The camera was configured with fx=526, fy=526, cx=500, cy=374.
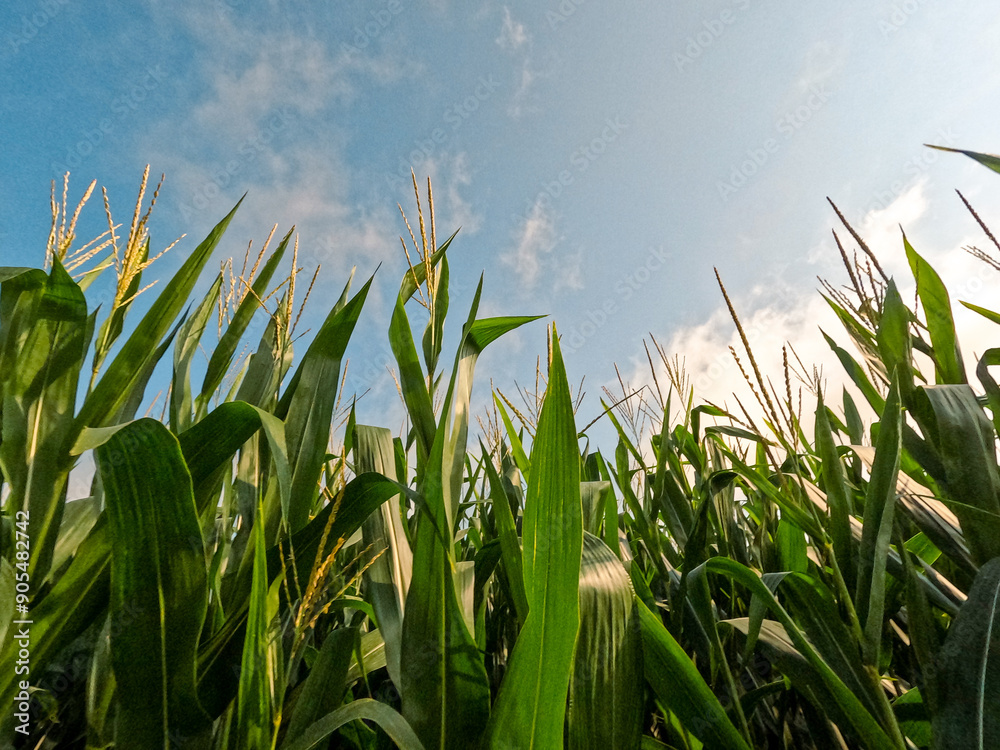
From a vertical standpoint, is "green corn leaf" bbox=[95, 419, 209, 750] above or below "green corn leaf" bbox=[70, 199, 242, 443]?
below

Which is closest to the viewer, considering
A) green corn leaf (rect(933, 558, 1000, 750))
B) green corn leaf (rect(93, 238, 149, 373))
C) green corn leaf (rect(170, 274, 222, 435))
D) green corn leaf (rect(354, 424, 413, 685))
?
green corn leaf (rect(933, 558, 1000, 750))

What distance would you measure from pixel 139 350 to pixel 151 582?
45 cm

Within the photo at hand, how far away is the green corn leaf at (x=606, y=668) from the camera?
2.72 feet

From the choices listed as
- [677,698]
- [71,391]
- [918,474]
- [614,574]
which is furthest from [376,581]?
[918,474]

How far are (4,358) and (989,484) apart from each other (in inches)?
69.8

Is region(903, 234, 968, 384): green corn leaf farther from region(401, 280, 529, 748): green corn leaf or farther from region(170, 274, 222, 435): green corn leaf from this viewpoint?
region(170, 274, 222, 435): green corn leaf

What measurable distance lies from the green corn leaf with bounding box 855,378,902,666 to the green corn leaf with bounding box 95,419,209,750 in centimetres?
98

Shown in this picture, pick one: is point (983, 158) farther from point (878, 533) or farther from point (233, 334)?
point (233, 334)

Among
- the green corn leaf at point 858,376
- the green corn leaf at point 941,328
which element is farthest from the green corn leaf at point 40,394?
the green corn leaf at point 858,376

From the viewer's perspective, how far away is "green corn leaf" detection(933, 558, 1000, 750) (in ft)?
2.30

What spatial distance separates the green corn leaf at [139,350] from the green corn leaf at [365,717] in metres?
0.64

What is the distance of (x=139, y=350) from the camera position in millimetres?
963

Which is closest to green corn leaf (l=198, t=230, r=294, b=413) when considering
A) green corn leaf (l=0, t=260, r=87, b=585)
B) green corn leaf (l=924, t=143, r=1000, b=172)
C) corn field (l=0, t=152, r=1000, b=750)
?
corn field (l=0, t=152, r=1000, b=750)

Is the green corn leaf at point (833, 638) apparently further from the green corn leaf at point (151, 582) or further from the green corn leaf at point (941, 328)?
the green corn leaf at point (151, 582)
